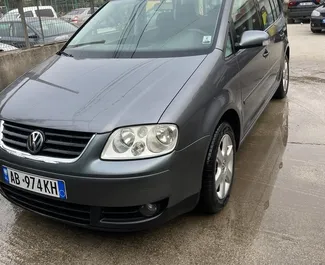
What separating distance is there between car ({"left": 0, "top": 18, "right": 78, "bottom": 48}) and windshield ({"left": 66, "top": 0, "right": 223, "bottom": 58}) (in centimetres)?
335

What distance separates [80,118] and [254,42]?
158 centimetres

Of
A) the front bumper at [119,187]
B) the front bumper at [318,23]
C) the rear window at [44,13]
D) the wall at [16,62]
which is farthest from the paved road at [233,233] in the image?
the front bumper at [318,23]

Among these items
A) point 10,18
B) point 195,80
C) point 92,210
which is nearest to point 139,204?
point 92,210

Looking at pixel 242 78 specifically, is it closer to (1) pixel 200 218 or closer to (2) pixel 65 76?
(1) pixel 200 218

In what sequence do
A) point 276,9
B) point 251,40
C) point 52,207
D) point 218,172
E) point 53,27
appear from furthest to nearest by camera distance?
point 53,27
point 276,9
point 251,40
point 218,172
point 52,207

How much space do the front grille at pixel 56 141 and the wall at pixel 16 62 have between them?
3837 mm

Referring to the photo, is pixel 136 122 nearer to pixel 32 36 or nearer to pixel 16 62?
pixel 16 62

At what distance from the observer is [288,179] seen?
10.9ft

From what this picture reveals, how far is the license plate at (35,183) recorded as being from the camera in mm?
2248

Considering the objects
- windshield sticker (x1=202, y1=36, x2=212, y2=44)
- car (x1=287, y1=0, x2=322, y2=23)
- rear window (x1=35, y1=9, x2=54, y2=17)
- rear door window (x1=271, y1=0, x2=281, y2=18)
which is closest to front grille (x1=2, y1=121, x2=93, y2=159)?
windshield sticker (x1=202, y1=36, x2=212, y2=44)

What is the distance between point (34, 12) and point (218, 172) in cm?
565

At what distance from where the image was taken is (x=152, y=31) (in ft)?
10.6

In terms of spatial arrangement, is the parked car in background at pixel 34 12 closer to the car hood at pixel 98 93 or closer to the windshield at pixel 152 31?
the windshield at pixel 152 31

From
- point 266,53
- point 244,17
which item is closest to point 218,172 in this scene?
point 244,17
